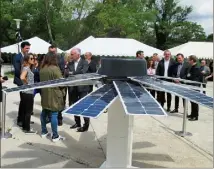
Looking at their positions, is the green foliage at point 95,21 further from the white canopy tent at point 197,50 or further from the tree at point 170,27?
the white canopy tent at point 197,50

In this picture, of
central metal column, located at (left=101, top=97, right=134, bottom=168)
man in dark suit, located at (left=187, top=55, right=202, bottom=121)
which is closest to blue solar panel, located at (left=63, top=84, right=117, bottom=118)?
central metal column, located at (left=101, top=97, right=134, bottom=168)

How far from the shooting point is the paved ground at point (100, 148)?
17.6ft

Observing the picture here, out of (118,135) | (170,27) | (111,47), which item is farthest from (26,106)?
(170,27)

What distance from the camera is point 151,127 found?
25.8ft

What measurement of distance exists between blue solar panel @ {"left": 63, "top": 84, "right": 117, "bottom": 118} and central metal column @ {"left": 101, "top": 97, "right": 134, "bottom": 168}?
1.94 feet

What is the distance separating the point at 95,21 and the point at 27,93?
2879 centimetres

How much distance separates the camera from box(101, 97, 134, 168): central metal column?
452 cm

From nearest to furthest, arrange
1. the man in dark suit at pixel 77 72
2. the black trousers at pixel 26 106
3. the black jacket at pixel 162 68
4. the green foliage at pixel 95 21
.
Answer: the black trousers at pixel 26 106
the man in dark suit at pixel 77 72
the black jacket at pixel 162 68
the green foliage at pixel 95 21

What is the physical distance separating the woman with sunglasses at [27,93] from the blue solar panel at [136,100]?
2992 mm

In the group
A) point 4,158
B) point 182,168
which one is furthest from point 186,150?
point 4,158

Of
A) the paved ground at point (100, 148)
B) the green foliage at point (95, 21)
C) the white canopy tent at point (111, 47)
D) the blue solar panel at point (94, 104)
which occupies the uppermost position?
the green foliage at point (95, 21)

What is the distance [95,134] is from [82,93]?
0.91 metres

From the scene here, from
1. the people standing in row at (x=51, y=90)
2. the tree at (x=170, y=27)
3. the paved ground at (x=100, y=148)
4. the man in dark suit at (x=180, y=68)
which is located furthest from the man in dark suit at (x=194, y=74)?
the tree at (x=170, y=27)

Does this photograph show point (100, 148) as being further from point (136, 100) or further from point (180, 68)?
point (180, 68)
